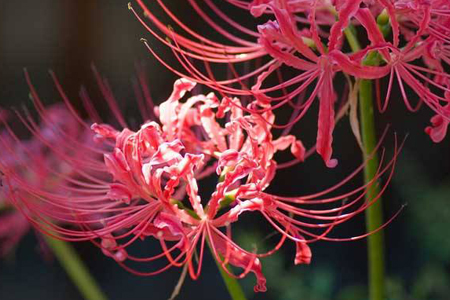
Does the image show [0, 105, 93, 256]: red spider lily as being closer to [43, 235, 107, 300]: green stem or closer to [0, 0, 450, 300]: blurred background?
[43, 235, 107, 300]: green stem

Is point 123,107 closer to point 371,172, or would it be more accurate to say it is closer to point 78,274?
point 78,274

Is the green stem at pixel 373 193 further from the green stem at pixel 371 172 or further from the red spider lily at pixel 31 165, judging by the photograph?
the red spider lily at pixel 31 165

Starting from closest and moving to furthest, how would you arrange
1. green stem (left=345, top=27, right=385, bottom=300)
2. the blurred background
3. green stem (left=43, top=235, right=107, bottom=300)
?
green stem (left=345, top=27, right=385, bottom=300) → green stem (left=43, top=235, right=107, bottom=300) → the blurred background

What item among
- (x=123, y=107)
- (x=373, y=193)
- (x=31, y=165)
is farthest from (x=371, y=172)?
(x=123, y=107)

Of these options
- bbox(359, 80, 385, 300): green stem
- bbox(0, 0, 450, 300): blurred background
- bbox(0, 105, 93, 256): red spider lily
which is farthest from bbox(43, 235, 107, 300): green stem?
bbox(0, 0, 450, 300): blurred background

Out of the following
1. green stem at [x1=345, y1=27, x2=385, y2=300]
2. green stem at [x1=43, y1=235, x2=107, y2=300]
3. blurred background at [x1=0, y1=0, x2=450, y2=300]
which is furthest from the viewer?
blurred background at [x1=0, y1=0, x2=450, y2=300]

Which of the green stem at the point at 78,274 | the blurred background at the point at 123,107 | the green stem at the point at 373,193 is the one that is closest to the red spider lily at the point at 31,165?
the green stem at the point at 78,274

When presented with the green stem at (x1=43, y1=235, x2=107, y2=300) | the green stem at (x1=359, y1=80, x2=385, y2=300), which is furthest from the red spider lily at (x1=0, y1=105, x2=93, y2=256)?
the green stem at (x1=359, y1=80, x2=385, y2=300)

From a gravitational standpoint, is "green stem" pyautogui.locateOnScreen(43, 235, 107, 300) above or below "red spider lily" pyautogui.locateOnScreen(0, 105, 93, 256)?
below

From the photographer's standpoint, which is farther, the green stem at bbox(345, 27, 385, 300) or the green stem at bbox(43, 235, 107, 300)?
the green stem at bbox(43, 235, 107, 300)

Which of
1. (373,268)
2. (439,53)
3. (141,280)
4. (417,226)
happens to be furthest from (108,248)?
(141,280)

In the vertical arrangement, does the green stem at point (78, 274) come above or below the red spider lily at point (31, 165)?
below

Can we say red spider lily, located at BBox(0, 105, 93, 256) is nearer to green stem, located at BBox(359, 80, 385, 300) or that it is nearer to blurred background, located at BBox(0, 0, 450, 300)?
green stem, located at BBox(359, 80, 385, 300)
